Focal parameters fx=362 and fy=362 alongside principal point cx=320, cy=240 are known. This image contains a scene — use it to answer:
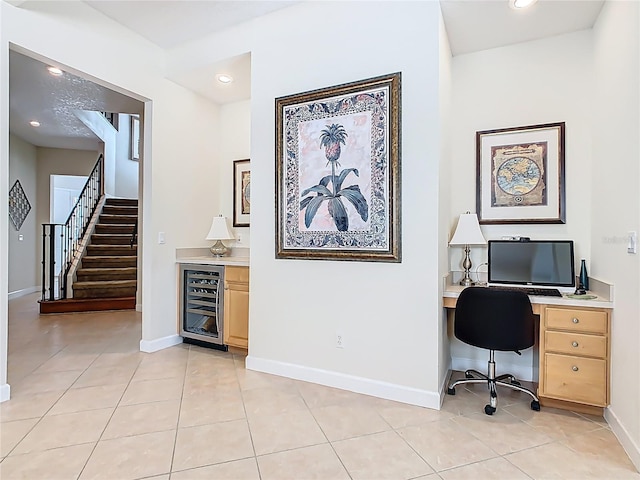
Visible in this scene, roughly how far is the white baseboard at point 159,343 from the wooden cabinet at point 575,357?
340 cm

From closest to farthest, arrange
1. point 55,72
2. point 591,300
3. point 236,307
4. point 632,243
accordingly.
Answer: point 632,243 → point 591,300 → point 236,307 → point 55,72

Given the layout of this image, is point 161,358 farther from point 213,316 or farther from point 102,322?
point 102,322

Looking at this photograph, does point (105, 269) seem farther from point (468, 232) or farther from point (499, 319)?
point (499, 319)

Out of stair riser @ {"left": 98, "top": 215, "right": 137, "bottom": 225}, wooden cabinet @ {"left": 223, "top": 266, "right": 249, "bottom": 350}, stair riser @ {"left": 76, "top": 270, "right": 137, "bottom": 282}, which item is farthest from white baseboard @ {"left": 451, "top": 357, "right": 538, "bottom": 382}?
stair riser @ {"left": 98, "top": 215, "right": 137, "bottom": 225}

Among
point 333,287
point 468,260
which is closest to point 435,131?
point 468,260

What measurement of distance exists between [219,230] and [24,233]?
5371 millimetres

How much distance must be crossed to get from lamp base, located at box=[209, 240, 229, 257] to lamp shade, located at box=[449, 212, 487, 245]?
8.12 ft

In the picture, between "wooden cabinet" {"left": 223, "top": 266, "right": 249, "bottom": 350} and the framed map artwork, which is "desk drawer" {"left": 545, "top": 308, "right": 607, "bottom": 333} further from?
"wooden cabinet" {"left": 223, "top": 266, "right": 249, "bottom": 350}

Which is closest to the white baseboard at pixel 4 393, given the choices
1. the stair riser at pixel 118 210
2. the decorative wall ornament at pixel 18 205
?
the decorative wall ornament at pixel 18 205

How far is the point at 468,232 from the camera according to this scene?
293cm

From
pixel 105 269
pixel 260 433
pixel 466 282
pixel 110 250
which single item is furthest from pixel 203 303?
pixel 110 250

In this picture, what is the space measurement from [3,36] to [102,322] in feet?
11.6

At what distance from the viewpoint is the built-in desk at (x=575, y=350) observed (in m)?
2.31

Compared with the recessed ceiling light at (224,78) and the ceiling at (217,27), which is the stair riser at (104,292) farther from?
the recessed ceiling light at (224,78)
